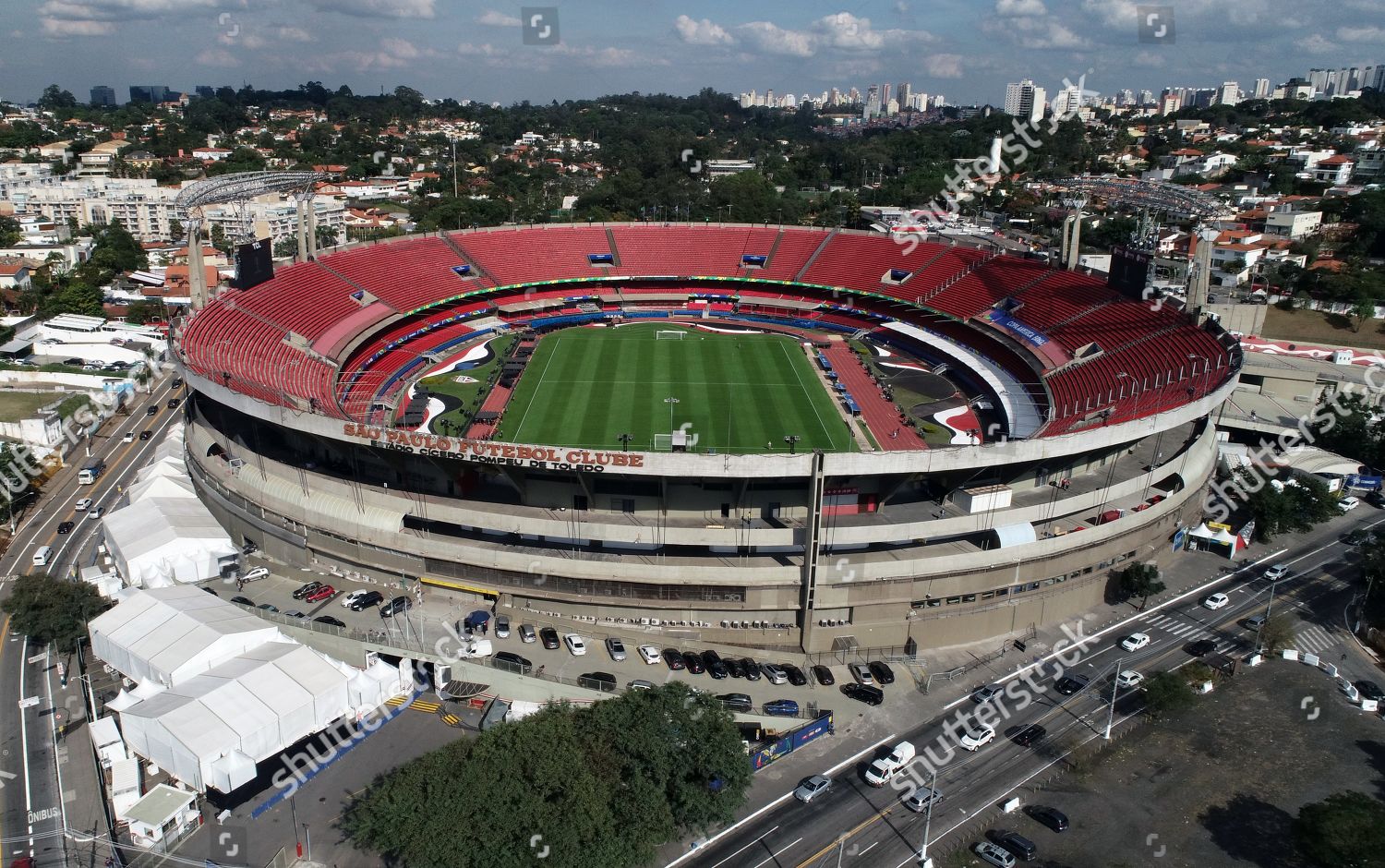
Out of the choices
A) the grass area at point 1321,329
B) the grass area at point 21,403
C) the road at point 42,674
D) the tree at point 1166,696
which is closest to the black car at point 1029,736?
the tree at point 1166,696

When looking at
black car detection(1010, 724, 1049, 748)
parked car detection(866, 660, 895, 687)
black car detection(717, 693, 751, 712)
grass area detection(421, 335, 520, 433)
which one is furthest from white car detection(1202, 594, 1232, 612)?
grass area detection(421, 335, 520, 433)

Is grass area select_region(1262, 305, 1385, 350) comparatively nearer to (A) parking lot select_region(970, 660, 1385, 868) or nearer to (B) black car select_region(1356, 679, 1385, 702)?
(B) black car select_region(1356, 679, 1385, 702)

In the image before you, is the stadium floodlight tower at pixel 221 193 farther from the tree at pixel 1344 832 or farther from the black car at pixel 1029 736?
the tree at pixel 1344 832

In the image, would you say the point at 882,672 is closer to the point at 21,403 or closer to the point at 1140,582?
the point at 1140,582

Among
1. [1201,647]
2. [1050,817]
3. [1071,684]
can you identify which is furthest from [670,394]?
[1050,817]

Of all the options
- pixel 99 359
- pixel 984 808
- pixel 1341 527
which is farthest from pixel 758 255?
pixel 984 808
